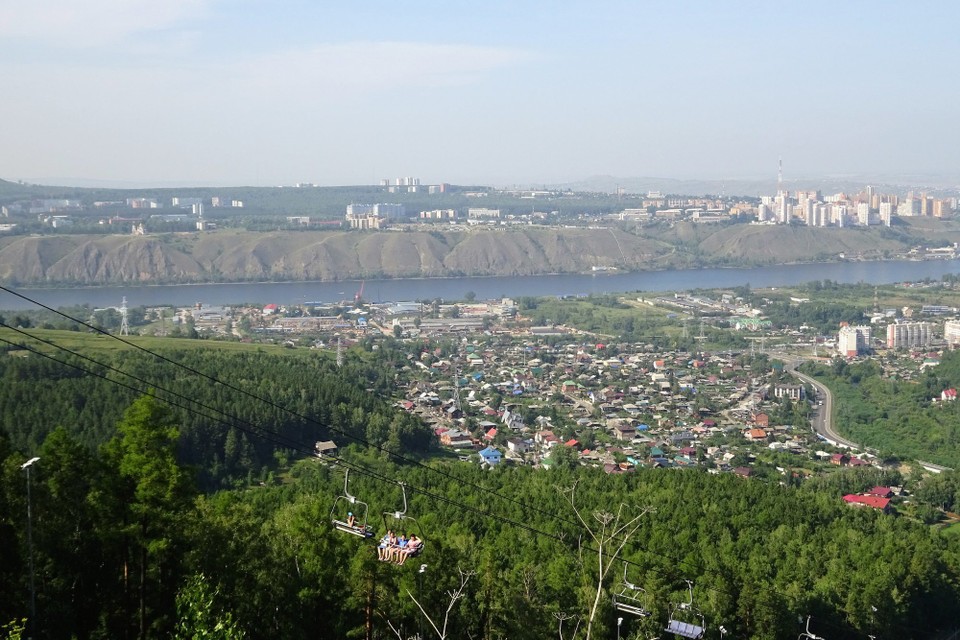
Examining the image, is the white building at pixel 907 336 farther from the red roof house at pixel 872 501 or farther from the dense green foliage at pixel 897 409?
the red roof house at pixel 872 501

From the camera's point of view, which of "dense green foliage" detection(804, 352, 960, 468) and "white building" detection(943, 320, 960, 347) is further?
"white building" detection(943, 320, 960, 347)

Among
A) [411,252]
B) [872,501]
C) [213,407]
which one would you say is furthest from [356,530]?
[411,252]

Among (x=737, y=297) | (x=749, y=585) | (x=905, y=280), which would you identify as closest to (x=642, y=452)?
(x=749, y=585)

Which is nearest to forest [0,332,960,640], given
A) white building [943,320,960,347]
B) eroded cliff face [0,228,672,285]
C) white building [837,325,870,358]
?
white building [837,325,870,358]

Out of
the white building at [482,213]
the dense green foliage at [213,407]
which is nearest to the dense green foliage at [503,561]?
the dense green foliage at [213,407]

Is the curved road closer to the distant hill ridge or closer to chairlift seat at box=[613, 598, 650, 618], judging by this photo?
chairlift seat at box=[613, 598, 650, 618]

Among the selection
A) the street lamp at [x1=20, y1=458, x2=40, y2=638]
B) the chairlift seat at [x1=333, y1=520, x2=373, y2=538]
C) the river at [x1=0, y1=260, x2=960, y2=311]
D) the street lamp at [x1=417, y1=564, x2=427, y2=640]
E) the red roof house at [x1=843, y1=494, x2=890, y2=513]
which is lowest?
the red roof house at [x1=843, y1=494, x2=890, y2=513]

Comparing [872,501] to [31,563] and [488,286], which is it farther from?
[488,286]
